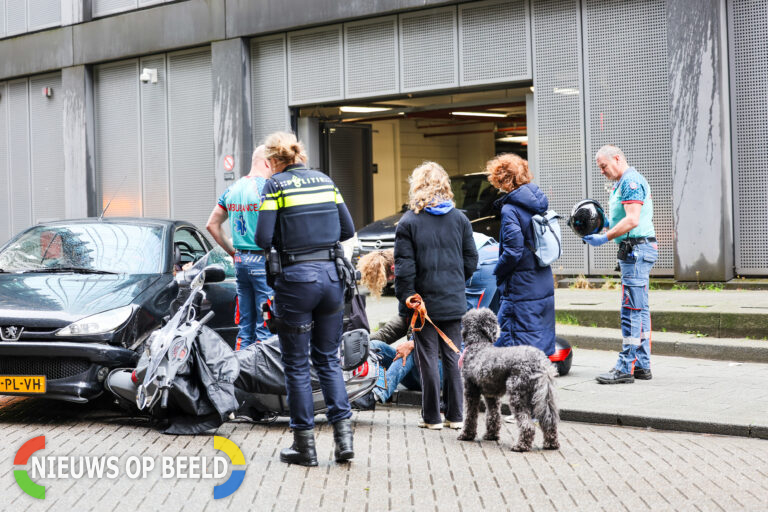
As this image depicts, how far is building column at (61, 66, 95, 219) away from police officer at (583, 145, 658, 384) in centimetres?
1474

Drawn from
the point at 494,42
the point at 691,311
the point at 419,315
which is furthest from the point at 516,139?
the point at 419,315

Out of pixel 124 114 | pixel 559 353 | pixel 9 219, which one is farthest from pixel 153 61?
pixel 559 353

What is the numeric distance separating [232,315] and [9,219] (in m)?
15.1

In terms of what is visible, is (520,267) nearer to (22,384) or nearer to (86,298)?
(86,298)

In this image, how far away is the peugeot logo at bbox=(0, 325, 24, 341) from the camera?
7023 mm

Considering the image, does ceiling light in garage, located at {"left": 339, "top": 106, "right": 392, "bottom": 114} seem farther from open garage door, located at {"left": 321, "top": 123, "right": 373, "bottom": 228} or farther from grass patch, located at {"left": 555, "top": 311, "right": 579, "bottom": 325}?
grass patch, located at {"left": 555, "top": 311, "right": 579, "bottom": 325}

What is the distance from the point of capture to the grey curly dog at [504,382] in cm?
608

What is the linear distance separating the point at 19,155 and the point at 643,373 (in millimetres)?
17987

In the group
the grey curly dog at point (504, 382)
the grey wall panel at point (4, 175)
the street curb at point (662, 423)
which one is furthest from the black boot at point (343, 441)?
the grey wall panel at point (4, 175)

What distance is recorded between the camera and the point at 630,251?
8141 mm

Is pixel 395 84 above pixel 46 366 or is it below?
above

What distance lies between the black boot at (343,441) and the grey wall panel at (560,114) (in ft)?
29.2

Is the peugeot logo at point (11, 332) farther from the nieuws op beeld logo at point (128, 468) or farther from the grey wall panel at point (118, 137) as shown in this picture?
→ the grey wall panel at point (118, 137)

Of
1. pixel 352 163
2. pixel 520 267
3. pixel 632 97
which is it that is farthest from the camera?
pixel 352 163
